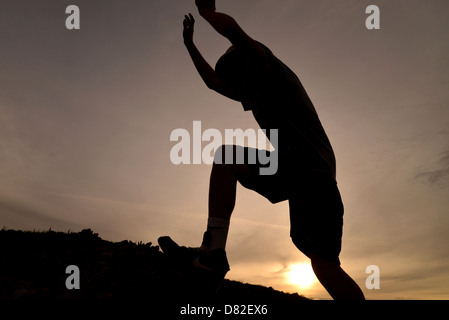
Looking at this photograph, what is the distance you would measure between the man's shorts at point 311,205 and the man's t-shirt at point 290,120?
0.08m

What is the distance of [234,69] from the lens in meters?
3.44

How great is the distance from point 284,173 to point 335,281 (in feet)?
3.46

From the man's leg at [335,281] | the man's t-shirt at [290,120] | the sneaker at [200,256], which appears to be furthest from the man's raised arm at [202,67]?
the man's leg at [335,281]

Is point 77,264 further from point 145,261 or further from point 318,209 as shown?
point 318,209

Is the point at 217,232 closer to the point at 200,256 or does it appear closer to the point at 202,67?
the point at 200,256

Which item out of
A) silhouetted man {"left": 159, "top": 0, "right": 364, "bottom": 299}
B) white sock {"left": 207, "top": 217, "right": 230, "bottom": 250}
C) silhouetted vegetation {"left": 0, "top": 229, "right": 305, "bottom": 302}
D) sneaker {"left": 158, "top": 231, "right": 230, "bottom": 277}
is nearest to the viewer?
sneaker {"left": 158, "top": 231, "right": 230, "bottom": 277}

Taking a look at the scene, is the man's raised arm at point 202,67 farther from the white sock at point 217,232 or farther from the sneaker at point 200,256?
the sneaker at point 200,256

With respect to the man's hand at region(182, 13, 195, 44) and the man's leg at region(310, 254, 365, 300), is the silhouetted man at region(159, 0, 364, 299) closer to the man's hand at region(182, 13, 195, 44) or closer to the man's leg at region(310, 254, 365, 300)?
the man's leg at region(310, 254, 365, 300)

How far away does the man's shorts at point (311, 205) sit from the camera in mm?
3025

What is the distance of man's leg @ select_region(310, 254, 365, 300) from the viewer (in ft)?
9.53

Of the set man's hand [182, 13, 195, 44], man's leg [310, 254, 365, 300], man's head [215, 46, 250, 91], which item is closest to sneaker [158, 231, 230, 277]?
man's leg [310, 254, 365, 300]

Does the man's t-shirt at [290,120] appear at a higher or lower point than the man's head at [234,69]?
lower
